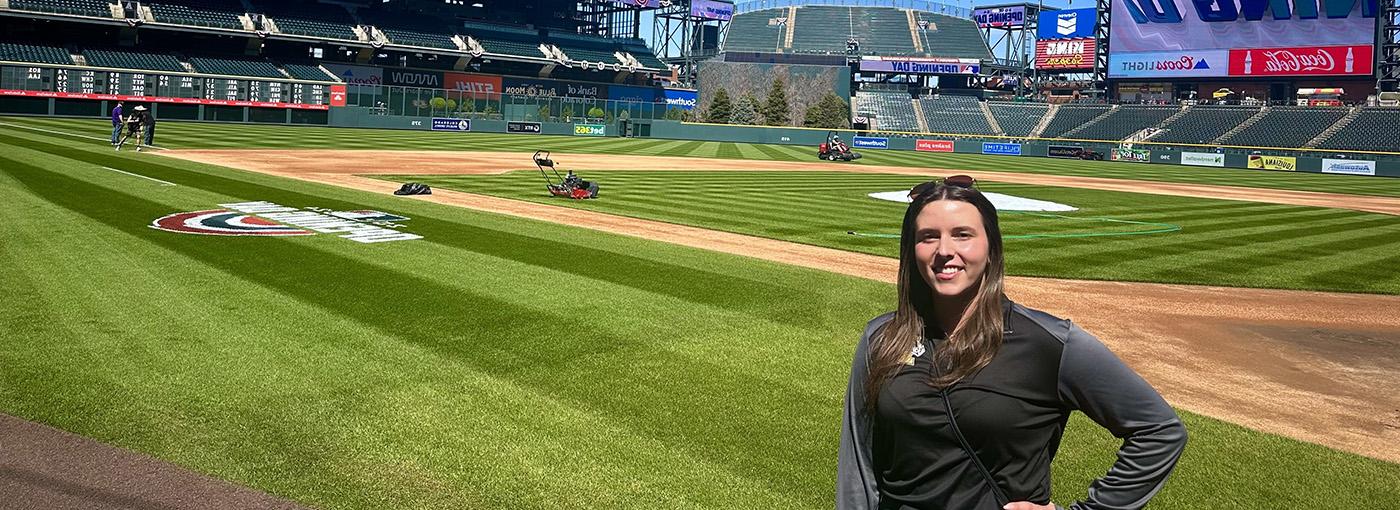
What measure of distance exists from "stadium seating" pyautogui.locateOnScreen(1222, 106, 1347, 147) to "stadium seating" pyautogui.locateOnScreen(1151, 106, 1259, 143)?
60.6 inches

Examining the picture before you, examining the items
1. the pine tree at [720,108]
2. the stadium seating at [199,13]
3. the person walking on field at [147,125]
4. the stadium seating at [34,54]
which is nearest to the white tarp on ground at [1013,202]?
the person walking on field at [147,125]

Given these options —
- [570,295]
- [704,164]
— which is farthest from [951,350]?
[704,164]

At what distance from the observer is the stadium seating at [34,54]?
67.9 metres

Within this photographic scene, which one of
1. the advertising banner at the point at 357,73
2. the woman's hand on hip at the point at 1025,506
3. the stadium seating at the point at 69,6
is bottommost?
the woman's hand on hip at the point at 1025,506

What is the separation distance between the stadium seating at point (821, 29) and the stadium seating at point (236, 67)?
6879 centimetres

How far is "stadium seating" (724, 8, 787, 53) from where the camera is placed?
136000mm

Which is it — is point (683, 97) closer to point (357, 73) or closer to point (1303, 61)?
point (357, 73)

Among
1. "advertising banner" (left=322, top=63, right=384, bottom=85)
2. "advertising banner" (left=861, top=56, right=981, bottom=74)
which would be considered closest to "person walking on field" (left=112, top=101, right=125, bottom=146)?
"advertising banner" (left=322, top=63, right=384, bottom=85)

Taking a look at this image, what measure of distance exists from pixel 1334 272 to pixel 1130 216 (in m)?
9.37

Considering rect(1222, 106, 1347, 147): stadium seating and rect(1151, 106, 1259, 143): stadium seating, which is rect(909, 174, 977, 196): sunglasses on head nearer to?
rect(1222, 106, 1347, 147): stadium seating

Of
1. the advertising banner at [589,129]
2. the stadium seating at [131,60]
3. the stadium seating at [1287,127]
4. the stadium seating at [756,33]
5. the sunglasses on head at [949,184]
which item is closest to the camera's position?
the sunglasses on head at [949,184]

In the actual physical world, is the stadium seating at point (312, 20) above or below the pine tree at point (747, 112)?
above

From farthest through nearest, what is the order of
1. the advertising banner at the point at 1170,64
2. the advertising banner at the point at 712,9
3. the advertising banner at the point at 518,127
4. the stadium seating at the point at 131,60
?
the advertising banner at the point at 712,9
the advertising banner at the point at 1170,64
the advertising banner at the point at 518,127
the stadium seating at the point at 131,60

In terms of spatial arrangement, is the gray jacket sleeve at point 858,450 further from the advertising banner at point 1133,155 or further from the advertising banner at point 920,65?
the advertising banner at point 920,65
